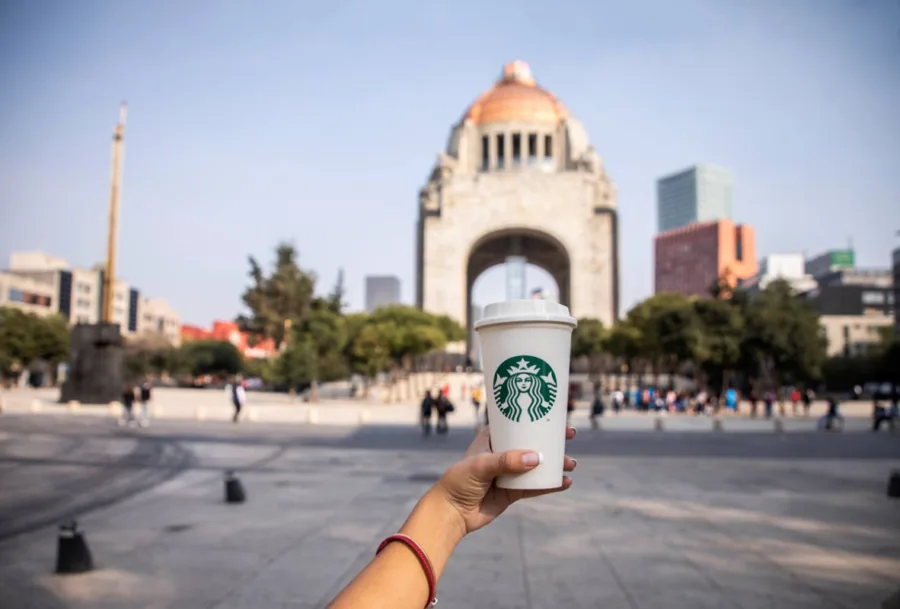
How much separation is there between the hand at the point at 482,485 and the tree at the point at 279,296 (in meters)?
61.1

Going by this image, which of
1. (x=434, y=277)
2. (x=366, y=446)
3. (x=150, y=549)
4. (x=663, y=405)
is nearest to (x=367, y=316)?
(x=434, y=277)

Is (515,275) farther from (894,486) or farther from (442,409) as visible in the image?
(894,486)

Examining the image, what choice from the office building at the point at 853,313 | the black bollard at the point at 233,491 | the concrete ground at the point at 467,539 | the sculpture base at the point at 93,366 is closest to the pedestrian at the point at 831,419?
the concrete ground at the point at 467,539

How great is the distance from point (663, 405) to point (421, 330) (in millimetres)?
14580

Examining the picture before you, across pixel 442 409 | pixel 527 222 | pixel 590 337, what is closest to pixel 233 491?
pixel 442 409

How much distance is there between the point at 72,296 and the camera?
86.0 m

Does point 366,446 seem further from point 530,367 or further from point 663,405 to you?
point 663,405

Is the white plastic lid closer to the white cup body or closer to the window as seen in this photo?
the white cup body

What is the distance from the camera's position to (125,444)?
1681cm

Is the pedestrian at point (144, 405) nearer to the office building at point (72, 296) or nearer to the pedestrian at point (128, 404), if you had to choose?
the pedestrian at point (128, 404)

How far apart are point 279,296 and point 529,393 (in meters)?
63.2

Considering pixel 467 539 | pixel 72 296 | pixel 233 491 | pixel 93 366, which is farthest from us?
pixel 72 296

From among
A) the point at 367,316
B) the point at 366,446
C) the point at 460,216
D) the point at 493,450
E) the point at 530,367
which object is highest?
the point at 460,216

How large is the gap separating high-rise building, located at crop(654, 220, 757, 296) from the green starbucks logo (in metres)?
143
